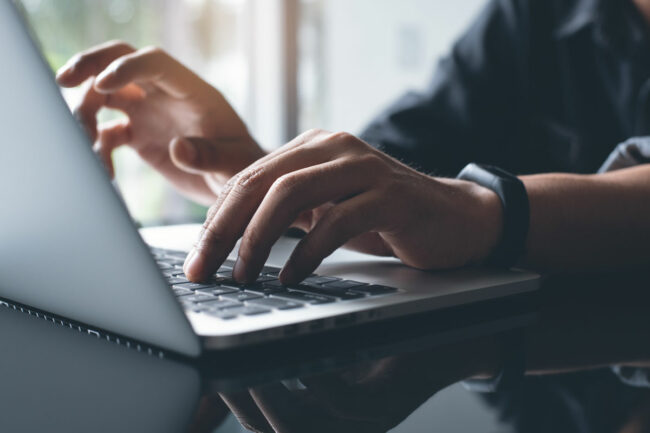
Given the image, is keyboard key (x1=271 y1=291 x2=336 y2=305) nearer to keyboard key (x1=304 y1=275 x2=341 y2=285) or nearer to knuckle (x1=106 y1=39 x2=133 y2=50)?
keyboard key (x1=304 y1=275 x2=341 y2=285)

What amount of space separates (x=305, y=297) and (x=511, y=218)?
0.27 metres

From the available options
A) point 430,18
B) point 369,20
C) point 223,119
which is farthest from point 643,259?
point 369,20

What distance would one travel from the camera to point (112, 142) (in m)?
0.98

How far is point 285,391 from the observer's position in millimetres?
324

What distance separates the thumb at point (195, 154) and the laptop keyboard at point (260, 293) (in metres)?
0.32

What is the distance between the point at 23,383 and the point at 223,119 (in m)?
0.61

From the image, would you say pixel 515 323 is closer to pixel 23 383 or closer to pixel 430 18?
pixel 23 383

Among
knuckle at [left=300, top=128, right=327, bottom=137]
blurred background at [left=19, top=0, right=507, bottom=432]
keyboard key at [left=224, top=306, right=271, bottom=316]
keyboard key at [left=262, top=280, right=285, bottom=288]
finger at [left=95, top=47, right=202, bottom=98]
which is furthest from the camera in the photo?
blurred background at [left=19, top=0, right=507, bottom=432]

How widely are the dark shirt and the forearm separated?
490 mm

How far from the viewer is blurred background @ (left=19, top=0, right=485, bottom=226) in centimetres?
283

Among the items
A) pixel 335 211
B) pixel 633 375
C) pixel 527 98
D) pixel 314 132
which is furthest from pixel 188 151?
pixel 527 98

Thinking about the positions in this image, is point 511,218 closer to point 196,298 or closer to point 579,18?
point 196,298

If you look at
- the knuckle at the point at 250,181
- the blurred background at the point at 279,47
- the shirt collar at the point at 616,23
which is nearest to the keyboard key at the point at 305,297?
the knuckle at the point at 250,181

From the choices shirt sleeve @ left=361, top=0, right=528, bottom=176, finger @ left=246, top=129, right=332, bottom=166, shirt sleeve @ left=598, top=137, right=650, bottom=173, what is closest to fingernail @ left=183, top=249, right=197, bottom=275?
finger @ left=246, top=129, right=332, bottom=166
